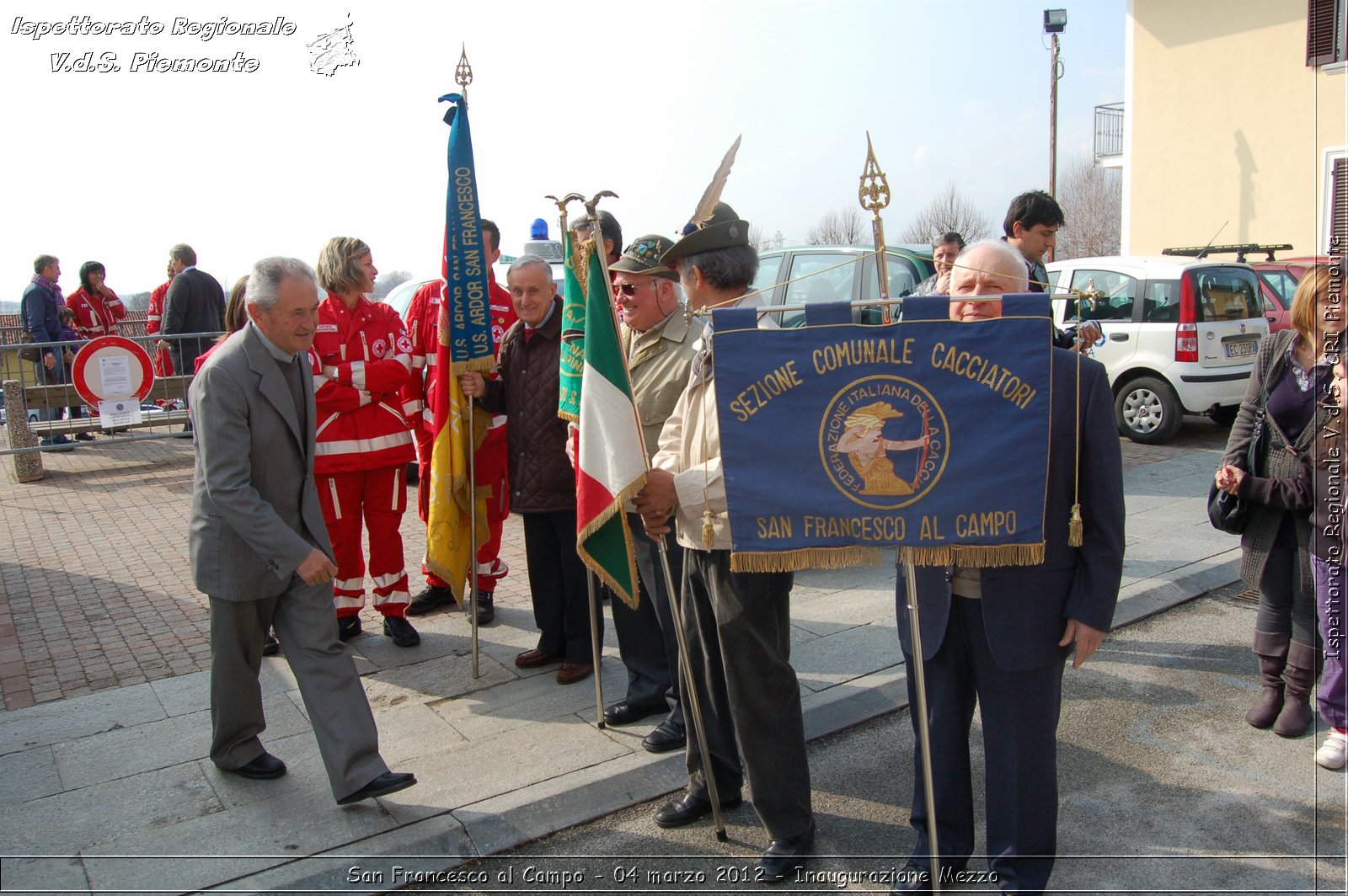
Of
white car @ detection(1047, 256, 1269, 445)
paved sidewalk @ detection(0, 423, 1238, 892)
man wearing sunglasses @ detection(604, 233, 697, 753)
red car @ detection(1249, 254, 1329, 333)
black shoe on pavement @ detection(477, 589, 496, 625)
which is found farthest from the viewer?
red car @ detection(1249, 254, 1329, 333)

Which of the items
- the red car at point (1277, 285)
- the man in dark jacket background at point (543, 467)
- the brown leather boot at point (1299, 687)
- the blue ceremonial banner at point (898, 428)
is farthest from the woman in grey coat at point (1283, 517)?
the red car at point (1277, 285)

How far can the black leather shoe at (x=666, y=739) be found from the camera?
13.9 feet

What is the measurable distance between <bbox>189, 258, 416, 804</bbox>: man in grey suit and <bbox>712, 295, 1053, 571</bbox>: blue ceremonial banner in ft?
6.06

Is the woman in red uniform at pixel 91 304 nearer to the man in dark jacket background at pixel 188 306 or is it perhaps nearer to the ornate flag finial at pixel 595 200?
the man in dark jacket background at pixel 188 306

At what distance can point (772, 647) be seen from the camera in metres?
3.31

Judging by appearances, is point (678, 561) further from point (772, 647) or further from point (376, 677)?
point (376, 677)

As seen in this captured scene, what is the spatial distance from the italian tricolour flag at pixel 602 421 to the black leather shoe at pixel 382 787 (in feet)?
3.81

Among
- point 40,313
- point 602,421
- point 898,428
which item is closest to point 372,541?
point 602,421

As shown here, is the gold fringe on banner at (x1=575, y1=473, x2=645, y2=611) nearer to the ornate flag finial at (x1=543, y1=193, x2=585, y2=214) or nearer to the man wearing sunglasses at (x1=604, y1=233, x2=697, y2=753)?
the man wearing sunglasses at (x1=604, y1=233, x2=697, y2=753)

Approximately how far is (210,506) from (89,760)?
A: 1407 millimetres

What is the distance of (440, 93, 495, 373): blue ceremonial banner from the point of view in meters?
4.98

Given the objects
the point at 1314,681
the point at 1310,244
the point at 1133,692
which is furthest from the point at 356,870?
the point at 1310,244

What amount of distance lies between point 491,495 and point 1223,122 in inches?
916

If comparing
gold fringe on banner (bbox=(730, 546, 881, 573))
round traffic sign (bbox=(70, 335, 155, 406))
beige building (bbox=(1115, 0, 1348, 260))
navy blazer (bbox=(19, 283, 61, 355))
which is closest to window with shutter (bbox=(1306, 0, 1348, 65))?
beige building (bbox=(1115, 0, 1348, 260))
